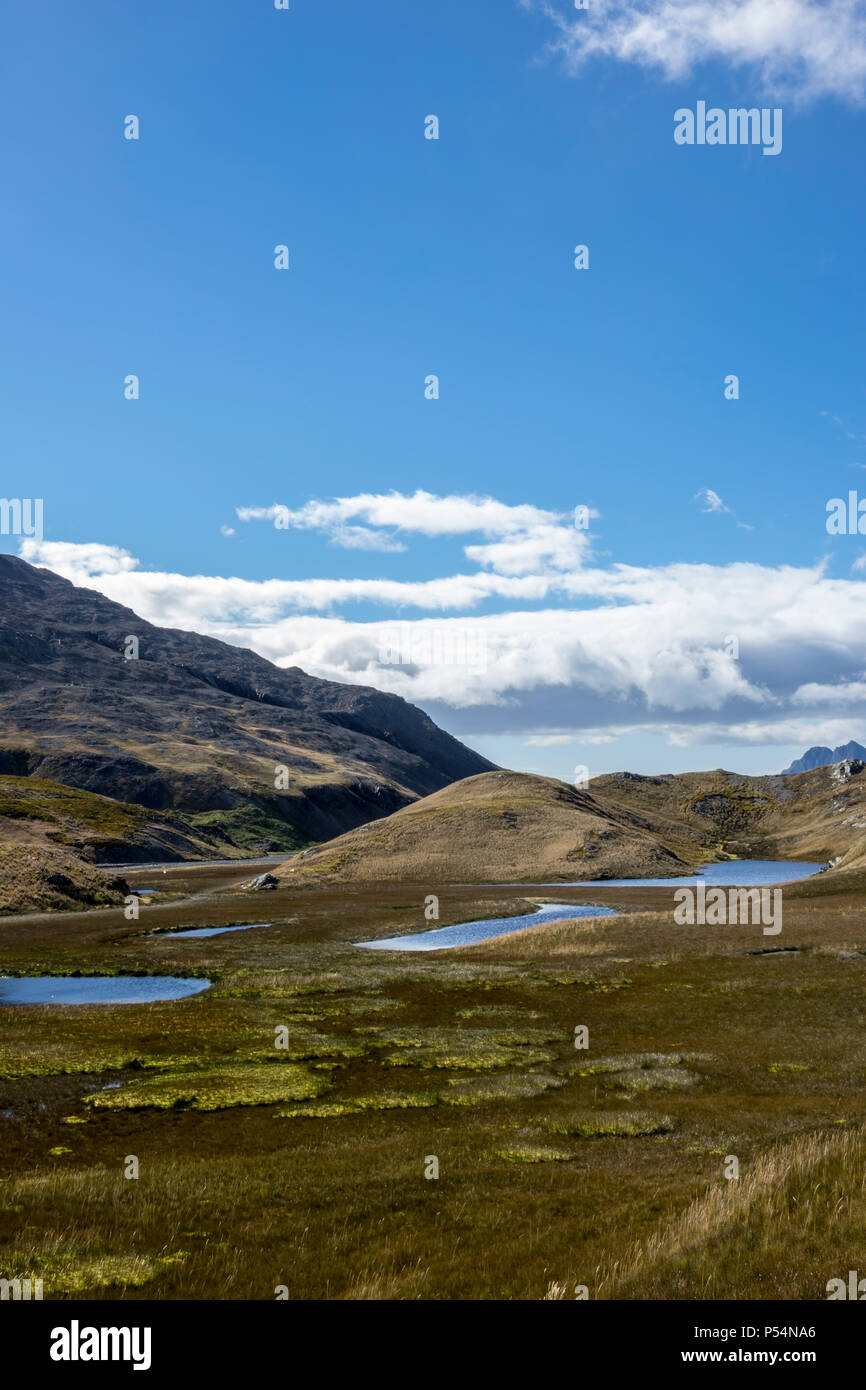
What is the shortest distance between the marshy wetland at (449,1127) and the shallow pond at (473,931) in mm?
17054

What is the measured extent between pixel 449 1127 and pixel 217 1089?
11.5 meters

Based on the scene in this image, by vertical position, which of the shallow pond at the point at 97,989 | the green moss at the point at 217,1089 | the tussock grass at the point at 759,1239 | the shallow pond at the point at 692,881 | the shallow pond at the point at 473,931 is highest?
the tussock grass at the point at 759,1239

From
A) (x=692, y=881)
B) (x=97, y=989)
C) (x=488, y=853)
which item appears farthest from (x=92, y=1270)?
(x=488, y=853)

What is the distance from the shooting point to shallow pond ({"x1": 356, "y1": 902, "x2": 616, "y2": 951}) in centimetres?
8969

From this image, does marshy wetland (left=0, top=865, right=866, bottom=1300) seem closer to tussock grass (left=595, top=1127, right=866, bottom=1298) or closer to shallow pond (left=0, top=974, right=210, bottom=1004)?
tussock grass (left=595, top=1127, right=866, bottom=1298)

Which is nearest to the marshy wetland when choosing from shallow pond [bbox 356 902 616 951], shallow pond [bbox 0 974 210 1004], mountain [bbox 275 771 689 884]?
shallow pond [bbox 0 974 210 1004]

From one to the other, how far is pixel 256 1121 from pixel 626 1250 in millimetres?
19013

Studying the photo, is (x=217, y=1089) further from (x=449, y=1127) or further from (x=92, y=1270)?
(x=92, y=1270)

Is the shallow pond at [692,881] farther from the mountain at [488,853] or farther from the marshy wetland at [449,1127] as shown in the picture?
the marshy wetland at [449,1127]

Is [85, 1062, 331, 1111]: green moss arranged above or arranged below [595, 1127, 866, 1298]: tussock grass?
below

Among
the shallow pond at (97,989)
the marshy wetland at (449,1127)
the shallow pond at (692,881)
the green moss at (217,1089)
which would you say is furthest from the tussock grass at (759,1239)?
the shallow pond at (692,881)

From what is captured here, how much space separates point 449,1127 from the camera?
100 ft

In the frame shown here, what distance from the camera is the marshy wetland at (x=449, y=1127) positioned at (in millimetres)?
17312

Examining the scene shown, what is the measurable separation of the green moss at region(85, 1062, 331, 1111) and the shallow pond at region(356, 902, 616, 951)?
1882 inches
